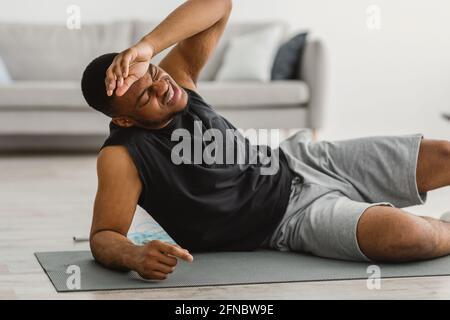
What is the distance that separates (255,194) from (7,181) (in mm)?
1937

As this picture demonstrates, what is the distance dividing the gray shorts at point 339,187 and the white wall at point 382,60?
3.47m

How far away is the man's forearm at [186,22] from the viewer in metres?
2.06

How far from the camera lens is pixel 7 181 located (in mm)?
3877

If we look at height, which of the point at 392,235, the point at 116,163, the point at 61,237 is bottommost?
the point at 61,237

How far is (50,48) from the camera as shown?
5.21 metres

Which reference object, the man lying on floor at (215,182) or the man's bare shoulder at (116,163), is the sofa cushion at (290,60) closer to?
→ the man lying on floor at (215,182)

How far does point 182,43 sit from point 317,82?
257cm

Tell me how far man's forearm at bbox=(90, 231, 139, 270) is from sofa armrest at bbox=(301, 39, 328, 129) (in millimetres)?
2896

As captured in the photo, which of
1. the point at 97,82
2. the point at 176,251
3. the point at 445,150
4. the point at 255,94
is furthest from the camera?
the point at 255,94

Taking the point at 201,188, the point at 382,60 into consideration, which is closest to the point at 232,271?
the point at 201,188

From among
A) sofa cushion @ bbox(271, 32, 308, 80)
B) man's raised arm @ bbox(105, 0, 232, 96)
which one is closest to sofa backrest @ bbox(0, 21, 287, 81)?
sofa cushion @ bbox(271, 32, 308, 80)

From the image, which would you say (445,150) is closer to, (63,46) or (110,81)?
(110,81)

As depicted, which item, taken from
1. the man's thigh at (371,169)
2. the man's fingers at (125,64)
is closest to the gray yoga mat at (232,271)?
the man's thigh at (371,169)
